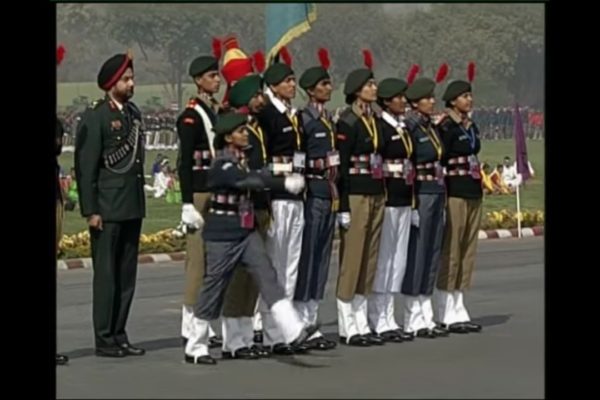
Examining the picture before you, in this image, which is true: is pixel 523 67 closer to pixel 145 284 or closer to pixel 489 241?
pixel 489 241

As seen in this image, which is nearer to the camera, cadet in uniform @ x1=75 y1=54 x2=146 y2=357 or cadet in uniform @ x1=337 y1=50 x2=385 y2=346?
cadet in uniform @ x1=75 y1=54 x2=146 y2=357

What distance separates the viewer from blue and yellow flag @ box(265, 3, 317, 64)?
15.0 m

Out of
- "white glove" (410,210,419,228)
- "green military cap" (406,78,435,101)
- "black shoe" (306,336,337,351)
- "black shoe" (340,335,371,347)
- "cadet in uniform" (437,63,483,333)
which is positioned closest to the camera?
"black shoe" (306,336,337,351)

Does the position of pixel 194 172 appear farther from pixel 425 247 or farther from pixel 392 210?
pixel 425 247

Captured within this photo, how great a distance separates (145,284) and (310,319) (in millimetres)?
5645

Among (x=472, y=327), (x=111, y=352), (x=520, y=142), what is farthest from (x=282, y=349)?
(x=520, y=142)

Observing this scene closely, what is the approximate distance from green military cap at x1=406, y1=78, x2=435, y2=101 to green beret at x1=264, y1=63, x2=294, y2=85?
1.23 meters

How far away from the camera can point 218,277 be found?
11305mm

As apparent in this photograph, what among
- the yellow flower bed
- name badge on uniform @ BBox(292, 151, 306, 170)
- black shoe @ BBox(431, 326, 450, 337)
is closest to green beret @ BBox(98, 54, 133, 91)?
name badge on uniform @ BBox(292, 151, 306, 170)

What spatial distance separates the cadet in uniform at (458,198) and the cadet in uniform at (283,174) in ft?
5.11

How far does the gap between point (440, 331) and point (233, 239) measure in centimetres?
247

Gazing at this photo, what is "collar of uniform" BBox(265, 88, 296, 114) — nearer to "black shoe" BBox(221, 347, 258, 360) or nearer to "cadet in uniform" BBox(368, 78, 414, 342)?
"cadet in uniform" BBox(368, 78, 414, 342)

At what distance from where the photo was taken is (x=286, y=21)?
49.6 ft

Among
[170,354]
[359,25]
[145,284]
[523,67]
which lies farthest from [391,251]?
[523,67]
